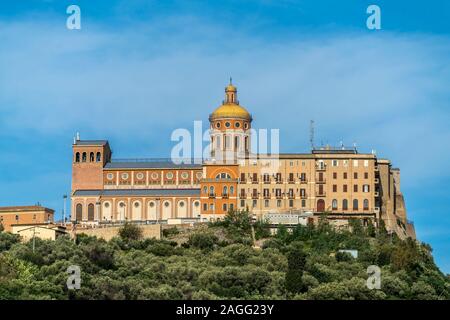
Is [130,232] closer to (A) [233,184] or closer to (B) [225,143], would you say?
(A) [233,184]

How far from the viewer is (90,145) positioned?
140m

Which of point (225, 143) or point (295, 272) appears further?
point (225, 143)

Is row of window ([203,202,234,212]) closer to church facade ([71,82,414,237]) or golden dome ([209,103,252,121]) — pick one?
church facade ([71,82,414,237])

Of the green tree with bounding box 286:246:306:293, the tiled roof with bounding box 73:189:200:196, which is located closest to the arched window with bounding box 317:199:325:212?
the tiled roof with bounding box 73:189:200:196

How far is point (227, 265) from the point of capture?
117 metres

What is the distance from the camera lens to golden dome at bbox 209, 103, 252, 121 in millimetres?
138250

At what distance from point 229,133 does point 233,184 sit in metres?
5.84

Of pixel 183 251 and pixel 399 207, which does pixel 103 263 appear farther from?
pixel 399 207

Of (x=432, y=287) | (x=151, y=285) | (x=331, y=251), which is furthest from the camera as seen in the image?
(x=331, y=251)

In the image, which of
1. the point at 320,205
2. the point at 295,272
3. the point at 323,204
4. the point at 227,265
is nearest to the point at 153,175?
the point at 320,205

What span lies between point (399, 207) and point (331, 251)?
57.7ft

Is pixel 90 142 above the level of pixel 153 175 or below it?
above

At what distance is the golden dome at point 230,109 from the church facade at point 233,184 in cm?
8
